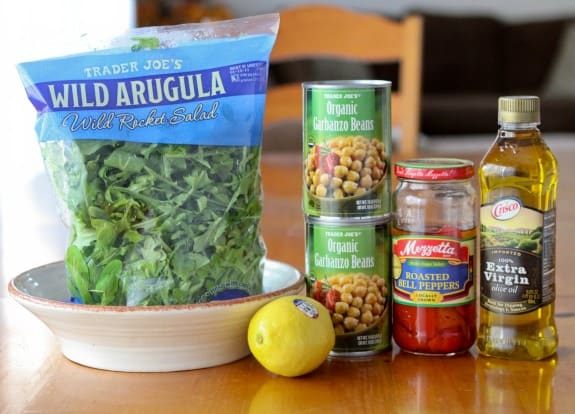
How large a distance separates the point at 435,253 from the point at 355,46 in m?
1.58

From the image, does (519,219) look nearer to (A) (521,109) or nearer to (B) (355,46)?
(A) (521,109)

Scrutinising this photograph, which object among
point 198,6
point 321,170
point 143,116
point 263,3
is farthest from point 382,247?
point 263,3

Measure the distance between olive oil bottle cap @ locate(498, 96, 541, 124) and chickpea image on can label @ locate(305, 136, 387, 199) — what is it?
0.12 metres

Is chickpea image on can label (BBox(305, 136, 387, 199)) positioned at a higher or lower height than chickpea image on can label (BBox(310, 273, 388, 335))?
higher

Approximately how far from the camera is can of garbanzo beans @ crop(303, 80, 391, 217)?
2.76 ft

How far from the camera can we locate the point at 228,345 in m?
0.85

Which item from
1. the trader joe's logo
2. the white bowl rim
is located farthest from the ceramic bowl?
the trader joe's logo

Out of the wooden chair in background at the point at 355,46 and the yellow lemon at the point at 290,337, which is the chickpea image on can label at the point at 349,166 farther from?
the wooden chair in background at the point at 355,46

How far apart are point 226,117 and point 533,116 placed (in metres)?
0.28

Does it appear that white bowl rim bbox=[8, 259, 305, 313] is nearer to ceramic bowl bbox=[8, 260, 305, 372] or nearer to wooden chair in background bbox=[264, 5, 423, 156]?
ceramic bowl bbox=[8, 260, 305, 372]

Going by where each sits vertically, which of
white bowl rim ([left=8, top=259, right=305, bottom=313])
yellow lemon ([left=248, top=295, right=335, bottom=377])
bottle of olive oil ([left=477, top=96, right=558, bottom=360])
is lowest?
yellow lemon ([left=248, top=295, right=335, bottom=377])

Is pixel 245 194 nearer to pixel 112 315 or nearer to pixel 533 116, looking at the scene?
pixel 112 315

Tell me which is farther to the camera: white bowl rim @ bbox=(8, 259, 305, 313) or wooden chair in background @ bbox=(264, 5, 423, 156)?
wooden chair in background @ bbox=(264, 5, 423, 156)

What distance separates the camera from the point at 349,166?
843mm
